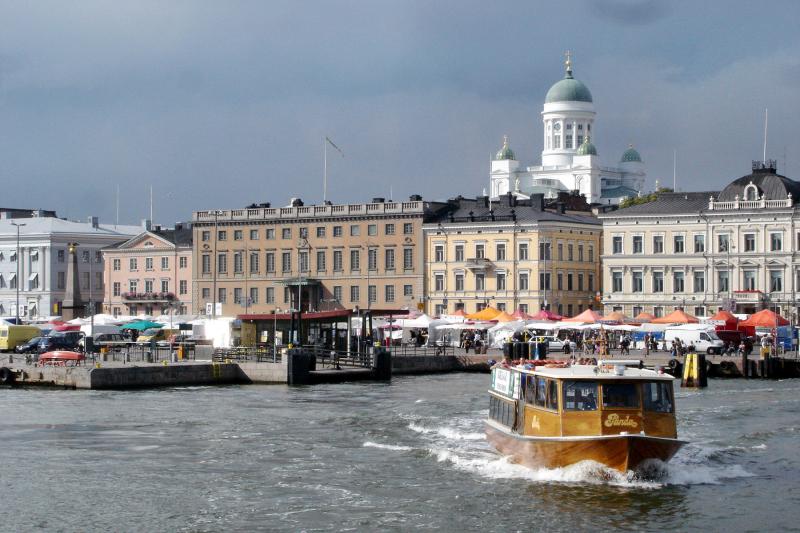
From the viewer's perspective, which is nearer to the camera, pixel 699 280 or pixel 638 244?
pixel 699 280

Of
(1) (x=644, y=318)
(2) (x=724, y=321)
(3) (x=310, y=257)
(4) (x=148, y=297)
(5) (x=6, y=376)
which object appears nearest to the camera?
(5) (x=6, y=376)

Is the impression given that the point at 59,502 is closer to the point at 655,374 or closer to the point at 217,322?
the point at 655,374

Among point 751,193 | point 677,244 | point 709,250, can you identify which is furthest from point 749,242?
point 677,244

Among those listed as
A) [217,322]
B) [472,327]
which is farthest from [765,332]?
[217,322]

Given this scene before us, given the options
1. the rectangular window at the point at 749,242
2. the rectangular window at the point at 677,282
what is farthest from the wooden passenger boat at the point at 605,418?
the rectangular window at the point at 677,282

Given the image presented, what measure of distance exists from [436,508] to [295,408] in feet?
78.6

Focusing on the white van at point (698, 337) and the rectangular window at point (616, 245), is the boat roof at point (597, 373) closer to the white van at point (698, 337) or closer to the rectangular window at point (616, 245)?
the white van at point (698, 337)

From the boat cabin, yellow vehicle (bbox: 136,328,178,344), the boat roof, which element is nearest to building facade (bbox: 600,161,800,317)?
yellow vehicle (bbox: 136,328,178,344)

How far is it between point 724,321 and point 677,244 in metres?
19.6

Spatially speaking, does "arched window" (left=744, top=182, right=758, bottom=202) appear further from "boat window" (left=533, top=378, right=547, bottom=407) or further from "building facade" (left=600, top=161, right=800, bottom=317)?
"boat window" (left=533, top=378, right=547, bottom=407)

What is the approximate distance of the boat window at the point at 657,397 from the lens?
123 ft

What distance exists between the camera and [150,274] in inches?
5349

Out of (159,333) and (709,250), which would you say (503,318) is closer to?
(709,250)

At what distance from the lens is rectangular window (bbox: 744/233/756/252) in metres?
107
